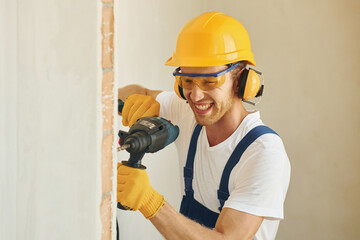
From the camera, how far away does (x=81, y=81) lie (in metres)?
0.70

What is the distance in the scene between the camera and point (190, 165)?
1842 millimetres

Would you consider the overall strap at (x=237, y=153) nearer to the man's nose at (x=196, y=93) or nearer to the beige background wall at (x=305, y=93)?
the man's nose at (x=196, y=93)

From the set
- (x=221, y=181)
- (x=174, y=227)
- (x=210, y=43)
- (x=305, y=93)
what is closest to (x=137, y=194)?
(x=174, y=227)

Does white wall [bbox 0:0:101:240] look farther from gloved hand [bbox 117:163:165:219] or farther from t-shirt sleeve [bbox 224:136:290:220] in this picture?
t-shirt sleeve [bbox 224:136:290:220]

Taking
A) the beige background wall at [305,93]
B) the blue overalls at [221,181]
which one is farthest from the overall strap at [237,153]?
the beige background wall at [305,93]

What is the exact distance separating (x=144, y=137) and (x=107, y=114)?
25.7 inches

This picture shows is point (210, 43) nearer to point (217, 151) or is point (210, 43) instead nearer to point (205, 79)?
point (205, 79)

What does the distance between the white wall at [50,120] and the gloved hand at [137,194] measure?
0.56m

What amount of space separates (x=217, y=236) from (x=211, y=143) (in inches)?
20.9

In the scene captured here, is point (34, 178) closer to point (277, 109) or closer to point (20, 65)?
point (20, 65)

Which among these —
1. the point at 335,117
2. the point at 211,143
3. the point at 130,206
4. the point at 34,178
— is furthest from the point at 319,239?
the point at 34,178

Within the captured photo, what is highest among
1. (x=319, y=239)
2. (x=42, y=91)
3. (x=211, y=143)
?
(x=42, y=91)

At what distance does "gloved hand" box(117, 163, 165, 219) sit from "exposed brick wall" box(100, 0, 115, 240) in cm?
51

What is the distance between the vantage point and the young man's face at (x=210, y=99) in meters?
1.63
